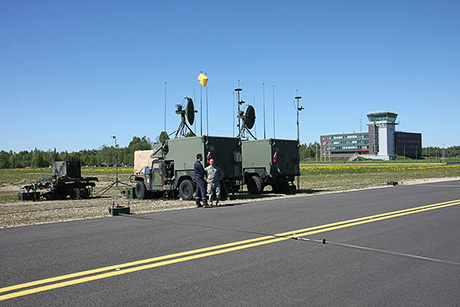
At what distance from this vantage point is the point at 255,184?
21.2 metres

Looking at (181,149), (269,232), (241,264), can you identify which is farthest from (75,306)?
(181,149)

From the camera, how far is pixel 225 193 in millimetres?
18766

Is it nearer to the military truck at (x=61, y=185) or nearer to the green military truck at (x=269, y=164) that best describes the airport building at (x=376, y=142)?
the green military truck at (x=269, y=164)

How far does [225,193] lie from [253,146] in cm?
406

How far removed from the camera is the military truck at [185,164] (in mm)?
18234

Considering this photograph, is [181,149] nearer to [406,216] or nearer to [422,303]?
[406,216]

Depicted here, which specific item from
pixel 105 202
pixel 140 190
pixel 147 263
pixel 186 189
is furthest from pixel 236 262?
pixel 105 202

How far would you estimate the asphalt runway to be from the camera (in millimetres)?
4883

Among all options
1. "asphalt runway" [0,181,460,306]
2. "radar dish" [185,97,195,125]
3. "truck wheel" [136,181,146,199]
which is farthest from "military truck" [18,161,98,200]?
"asphalt runway" [0,181,460,306]

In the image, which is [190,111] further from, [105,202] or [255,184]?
[105,202]

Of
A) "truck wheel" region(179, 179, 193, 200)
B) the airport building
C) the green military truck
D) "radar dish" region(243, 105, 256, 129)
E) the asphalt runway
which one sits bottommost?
the asphalt runway

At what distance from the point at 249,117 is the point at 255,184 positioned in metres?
4.29

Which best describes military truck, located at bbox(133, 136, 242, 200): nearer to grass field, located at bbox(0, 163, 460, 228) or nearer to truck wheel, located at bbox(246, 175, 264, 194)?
grass field, located at bbox(0, 163, 460, 228)

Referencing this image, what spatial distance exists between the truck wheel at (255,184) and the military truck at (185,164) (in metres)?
1.43
